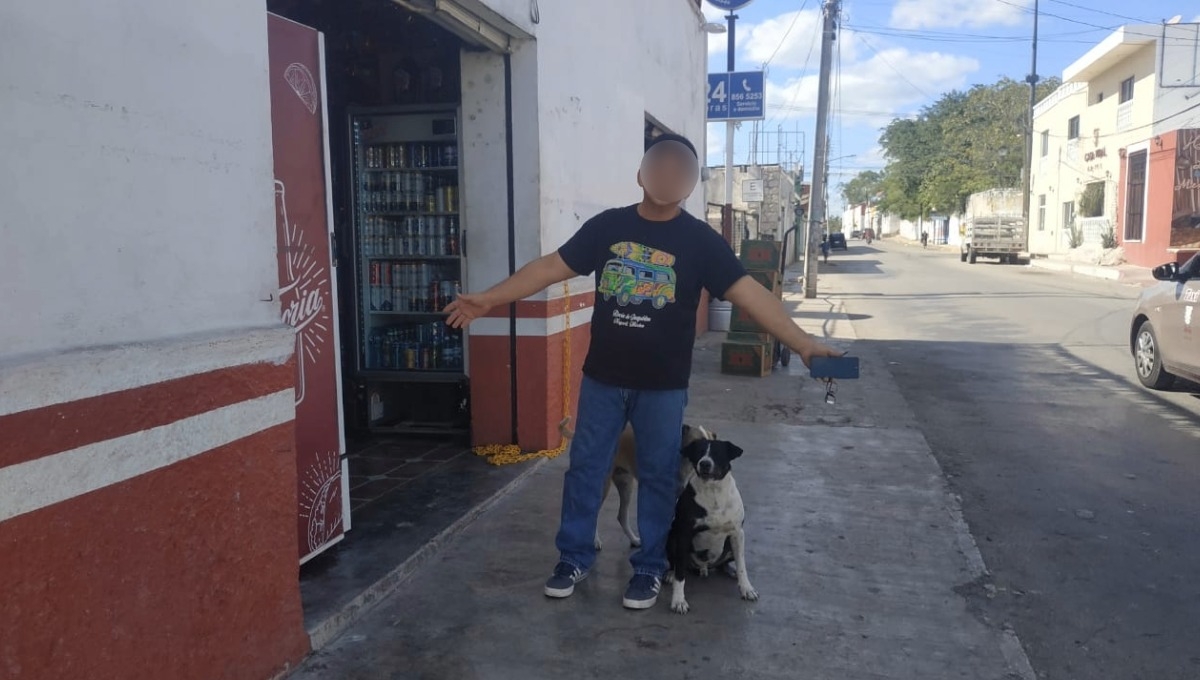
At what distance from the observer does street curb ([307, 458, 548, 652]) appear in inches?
137

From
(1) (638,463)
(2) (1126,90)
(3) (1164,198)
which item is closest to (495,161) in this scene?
(1) (638,463)

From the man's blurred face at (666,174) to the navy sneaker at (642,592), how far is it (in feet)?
5.49

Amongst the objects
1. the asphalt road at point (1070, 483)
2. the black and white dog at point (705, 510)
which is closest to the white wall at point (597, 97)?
the black and white dog at point (705, 510)

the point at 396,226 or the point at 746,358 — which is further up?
the point at 396,226

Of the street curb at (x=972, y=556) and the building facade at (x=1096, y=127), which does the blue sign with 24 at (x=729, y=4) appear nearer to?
the street curb at (x=972, y=556)

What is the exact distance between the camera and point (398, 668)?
3.31 metres

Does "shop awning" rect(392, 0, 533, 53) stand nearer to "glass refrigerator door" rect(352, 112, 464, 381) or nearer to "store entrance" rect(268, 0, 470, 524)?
"store entrance" rect(268, 0, 470, 524)

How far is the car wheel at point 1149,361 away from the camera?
8.97 m

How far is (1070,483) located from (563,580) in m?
3.96

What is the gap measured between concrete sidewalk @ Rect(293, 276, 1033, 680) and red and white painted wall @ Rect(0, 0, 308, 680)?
2.28 ft

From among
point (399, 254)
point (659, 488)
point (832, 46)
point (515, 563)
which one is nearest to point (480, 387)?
point (399, 254)

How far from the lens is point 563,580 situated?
3963mm

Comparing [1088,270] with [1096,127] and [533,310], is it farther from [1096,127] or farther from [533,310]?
[533,310]

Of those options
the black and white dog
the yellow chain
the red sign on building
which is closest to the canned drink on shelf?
the yellow chain
